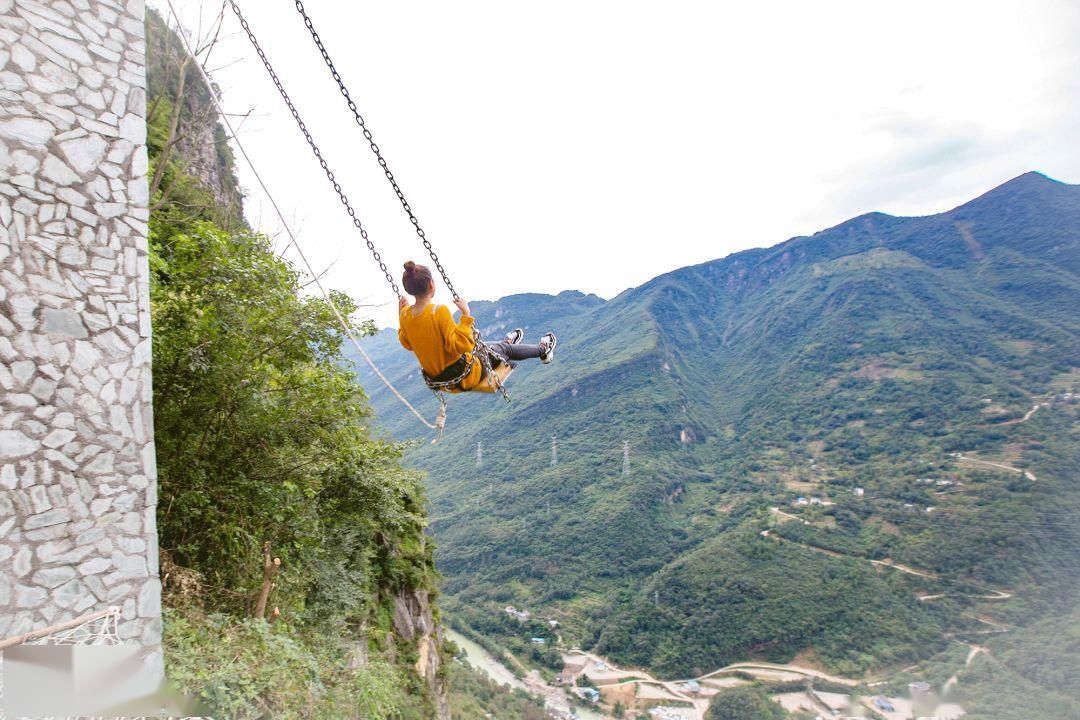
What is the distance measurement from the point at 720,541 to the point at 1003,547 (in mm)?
21379

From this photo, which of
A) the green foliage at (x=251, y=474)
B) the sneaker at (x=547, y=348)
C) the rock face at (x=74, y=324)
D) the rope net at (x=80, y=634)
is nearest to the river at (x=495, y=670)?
the green foliage at (x=251, y=474)

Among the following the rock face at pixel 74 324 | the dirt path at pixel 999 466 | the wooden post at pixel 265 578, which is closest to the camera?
the rock face at pixel 74 324

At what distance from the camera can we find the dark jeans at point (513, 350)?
5496mm

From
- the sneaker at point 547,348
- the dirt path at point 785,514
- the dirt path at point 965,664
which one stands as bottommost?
the dirt path at point 965,664

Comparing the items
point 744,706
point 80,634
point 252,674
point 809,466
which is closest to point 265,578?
point 252,674

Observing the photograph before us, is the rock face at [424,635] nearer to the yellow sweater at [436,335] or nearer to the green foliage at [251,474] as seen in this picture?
the green foliage at [251,474]

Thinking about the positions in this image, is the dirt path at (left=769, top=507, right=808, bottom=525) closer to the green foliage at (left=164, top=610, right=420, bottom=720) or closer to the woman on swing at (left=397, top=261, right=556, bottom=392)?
the green foliage at (left=164, top=610, right=420, bottom=720)

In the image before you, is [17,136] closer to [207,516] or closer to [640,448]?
[207,516]

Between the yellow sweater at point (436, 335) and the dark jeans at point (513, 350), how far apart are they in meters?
0.87

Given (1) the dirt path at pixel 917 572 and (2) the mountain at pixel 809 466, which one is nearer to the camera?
(1) the dirt path at pixel 917 572

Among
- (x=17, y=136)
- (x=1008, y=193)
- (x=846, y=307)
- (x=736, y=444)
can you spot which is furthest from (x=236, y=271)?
(x=1008, y=193)

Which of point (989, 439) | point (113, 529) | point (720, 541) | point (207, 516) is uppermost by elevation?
point (113, 529)

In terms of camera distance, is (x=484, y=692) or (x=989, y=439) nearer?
(x=484, y=692)

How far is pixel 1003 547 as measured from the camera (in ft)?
126
